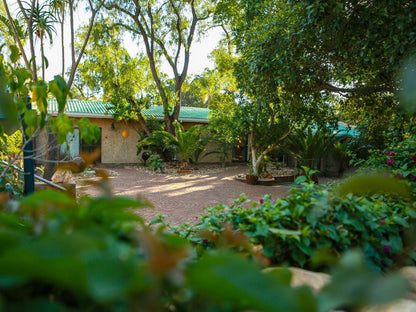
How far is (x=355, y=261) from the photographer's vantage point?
421mm

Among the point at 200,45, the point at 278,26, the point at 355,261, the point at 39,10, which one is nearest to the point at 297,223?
the point at 355,261

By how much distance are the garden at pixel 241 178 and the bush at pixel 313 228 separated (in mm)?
14

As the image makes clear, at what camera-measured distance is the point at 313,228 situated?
1.91 m

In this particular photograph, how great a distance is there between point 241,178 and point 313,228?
936 cm

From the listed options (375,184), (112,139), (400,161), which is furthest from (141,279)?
(112,139)

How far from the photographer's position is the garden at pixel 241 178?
388 mm

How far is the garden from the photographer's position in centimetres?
39

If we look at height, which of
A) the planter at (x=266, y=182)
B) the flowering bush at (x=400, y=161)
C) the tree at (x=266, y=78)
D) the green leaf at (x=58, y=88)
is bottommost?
the planter at (x=266, y=182)

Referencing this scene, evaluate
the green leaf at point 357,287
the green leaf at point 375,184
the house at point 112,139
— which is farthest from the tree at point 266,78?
the house at point 112,139

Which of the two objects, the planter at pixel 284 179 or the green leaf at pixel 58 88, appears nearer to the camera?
the green leaf at pixel 58 88

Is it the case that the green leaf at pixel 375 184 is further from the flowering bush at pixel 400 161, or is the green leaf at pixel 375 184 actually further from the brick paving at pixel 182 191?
the brick paving at pixel 182 191

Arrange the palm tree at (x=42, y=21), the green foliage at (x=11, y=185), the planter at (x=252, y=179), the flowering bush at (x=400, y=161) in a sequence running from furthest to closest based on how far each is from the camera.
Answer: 1. the planter at (x=252, y=179)
2. the palm tree at (x=42, y=21)
3. the green foliage at (x=11, y=185)
4. the flowering bush at (x=400, y=161)

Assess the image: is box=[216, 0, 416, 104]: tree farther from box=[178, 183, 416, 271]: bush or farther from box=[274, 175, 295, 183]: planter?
box=[274, 175, 295, 183]: planter

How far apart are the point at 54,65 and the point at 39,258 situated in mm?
10257
